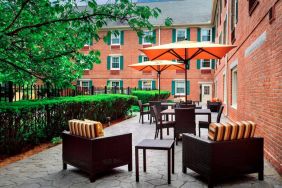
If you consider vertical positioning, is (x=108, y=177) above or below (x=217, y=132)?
below

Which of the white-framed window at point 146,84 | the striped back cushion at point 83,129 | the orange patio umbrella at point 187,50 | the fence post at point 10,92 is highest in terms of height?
the orange patio umbrella at point 187,50

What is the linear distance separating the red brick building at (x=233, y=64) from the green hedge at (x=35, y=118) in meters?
3.20

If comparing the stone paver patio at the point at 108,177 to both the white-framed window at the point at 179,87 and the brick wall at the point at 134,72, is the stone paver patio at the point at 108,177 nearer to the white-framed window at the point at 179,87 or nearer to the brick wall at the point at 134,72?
the brick wall at the point at 134,72

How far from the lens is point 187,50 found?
8.52 m

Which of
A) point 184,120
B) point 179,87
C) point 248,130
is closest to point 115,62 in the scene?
point 179,87

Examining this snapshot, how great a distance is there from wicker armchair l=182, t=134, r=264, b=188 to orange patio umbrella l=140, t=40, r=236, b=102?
139 inches

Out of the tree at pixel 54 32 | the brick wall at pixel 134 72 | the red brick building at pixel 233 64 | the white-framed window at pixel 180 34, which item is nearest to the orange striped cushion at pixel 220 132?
the red brick building at pixel 233 64

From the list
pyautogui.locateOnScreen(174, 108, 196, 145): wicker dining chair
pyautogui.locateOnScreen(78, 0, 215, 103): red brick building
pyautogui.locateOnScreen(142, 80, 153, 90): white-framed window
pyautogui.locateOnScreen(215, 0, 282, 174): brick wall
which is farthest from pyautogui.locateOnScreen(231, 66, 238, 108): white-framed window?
→ pyautogui.locateOnScreen(142, 80, 153, 90): white-framed window

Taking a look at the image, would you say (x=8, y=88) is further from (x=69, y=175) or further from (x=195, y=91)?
(x=195, y=91)

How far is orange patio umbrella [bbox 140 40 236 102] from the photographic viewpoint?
7.69 meters

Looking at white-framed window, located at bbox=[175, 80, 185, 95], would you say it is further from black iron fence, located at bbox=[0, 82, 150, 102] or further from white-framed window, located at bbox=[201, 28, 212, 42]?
black iron fence, located at bbox=[0, 82, 150, 102]

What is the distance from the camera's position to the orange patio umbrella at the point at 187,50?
7.69m

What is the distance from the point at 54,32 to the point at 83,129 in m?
2.72

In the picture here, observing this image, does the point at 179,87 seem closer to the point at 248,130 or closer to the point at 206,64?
the point at 206,64
